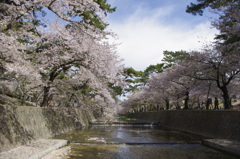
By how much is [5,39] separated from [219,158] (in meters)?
9.22

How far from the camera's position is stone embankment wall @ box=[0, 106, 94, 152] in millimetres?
8156

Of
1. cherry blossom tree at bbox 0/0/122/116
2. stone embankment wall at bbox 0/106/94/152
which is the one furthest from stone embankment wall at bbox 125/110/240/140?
stone embankment wall at bbox 0/106/94/152

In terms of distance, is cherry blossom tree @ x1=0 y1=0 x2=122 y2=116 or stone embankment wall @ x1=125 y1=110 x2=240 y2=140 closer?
cherry blossom tree @ x1=0 y1=0 x2=122 y2=116

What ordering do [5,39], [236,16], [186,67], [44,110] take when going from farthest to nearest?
[186,67], [44,110], [236,16], [5,39]

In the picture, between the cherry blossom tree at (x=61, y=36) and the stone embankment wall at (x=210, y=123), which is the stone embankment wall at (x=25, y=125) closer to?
the cherry blossom tree at (x=61, y=36)

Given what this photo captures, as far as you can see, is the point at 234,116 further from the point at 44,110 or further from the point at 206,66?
the point at 44,110

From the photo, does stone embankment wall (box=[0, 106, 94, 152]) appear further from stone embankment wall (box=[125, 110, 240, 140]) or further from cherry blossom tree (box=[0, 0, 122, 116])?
stone embankment wall (box=[125, 110, 240, 140])

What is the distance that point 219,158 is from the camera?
7996mm

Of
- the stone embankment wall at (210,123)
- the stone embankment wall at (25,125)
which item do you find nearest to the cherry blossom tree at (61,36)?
the stone embankment wall at (25,125)

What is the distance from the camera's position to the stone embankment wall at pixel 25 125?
816cm

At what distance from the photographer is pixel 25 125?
1016 centimetres

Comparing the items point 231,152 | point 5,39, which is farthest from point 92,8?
point 231,152

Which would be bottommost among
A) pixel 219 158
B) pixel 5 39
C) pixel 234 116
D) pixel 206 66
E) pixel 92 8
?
pixel 219 158

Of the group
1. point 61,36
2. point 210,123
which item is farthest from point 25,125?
point 210,123
